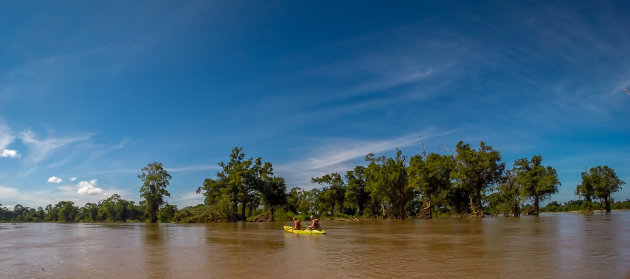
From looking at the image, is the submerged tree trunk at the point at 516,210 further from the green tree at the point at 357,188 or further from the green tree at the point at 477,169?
the green tree at the point at 357,188

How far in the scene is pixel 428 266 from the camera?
39.0 ft

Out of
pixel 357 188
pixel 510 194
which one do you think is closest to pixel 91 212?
pixel 357 188

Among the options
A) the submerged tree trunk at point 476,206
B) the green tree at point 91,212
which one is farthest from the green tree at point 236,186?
the green tree at point 91,212

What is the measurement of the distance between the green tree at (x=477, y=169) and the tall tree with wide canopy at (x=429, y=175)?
8.53 feet

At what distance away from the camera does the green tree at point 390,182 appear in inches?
2712

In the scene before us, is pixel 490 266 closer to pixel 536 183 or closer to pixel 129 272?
pixel 129 272

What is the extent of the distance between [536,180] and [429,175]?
1998 centimetres

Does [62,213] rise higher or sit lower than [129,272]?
lower

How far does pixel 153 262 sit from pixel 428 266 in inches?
411

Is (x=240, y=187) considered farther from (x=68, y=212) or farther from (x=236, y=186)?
(x=68, y=212)

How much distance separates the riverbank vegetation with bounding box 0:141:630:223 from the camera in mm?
67250

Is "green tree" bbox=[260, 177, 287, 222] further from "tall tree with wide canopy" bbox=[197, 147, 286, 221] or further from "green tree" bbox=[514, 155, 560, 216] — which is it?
"green tree" bbox=[514, 155, 560, 216]

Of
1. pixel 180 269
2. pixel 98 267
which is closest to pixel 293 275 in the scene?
pixel 180 269

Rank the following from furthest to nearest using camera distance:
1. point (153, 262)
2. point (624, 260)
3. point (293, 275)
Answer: point (153, 262)
point (624, 260)
point (293, 275)
